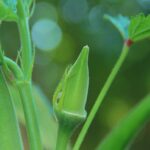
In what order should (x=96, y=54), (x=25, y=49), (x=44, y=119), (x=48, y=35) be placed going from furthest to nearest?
1. (x=48, y=35)
2. (x=96, y=54)
3. (x=44, y=119)
4. (x=25, y=49)

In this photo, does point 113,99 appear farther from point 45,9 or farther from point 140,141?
point 45,9

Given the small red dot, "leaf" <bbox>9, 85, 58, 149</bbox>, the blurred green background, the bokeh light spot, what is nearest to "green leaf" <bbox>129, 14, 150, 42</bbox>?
the small red dot

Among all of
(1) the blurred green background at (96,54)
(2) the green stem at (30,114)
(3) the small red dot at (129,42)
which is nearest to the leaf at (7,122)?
(2) the green stem at (30,114)

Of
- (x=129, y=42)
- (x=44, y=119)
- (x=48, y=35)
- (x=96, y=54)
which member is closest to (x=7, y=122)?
(x=129, y=42)

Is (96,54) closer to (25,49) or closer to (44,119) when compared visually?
(44,119)

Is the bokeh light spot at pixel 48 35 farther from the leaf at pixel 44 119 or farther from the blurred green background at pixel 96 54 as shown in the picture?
the leaf at pixel 44 119
